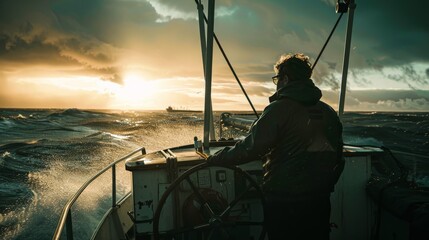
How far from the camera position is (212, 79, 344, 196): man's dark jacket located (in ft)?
7.36

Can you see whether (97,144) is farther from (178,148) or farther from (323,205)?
(323,205)

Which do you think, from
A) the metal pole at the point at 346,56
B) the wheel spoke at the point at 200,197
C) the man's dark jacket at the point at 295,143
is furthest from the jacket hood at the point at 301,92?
the metal pole at the point at 346,56

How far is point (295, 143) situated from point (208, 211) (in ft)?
3.05

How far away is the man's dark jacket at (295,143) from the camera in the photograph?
2.24m

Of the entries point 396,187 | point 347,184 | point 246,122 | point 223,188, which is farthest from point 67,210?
point 246,122

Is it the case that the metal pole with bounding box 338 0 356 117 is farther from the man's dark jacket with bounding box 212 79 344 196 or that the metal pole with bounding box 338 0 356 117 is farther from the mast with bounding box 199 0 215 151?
the man's dark jacket with bounding box 212 79 344 196

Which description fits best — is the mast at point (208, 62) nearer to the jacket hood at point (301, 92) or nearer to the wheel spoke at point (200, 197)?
the wheel spoke at point (200, 197)

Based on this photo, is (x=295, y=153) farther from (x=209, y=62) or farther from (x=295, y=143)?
(x=209, y=62)

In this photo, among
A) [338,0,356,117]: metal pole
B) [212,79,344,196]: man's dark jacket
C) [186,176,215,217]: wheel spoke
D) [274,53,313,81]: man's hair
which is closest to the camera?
[212,79,344,196]: man's dark jacket

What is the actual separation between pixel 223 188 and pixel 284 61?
1472 millimetres

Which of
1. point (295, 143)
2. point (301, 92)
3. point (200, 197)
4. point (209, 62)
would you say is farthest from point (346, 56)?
point (200, 197)

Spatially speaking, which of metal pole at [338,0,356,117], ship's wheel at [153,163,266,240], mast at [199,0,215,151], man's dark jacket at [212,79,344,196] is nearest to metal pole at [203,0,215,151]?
mast at [199,0,215,151]

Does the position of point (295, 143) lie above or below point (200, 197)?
above

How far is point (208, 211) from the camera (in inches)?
104
